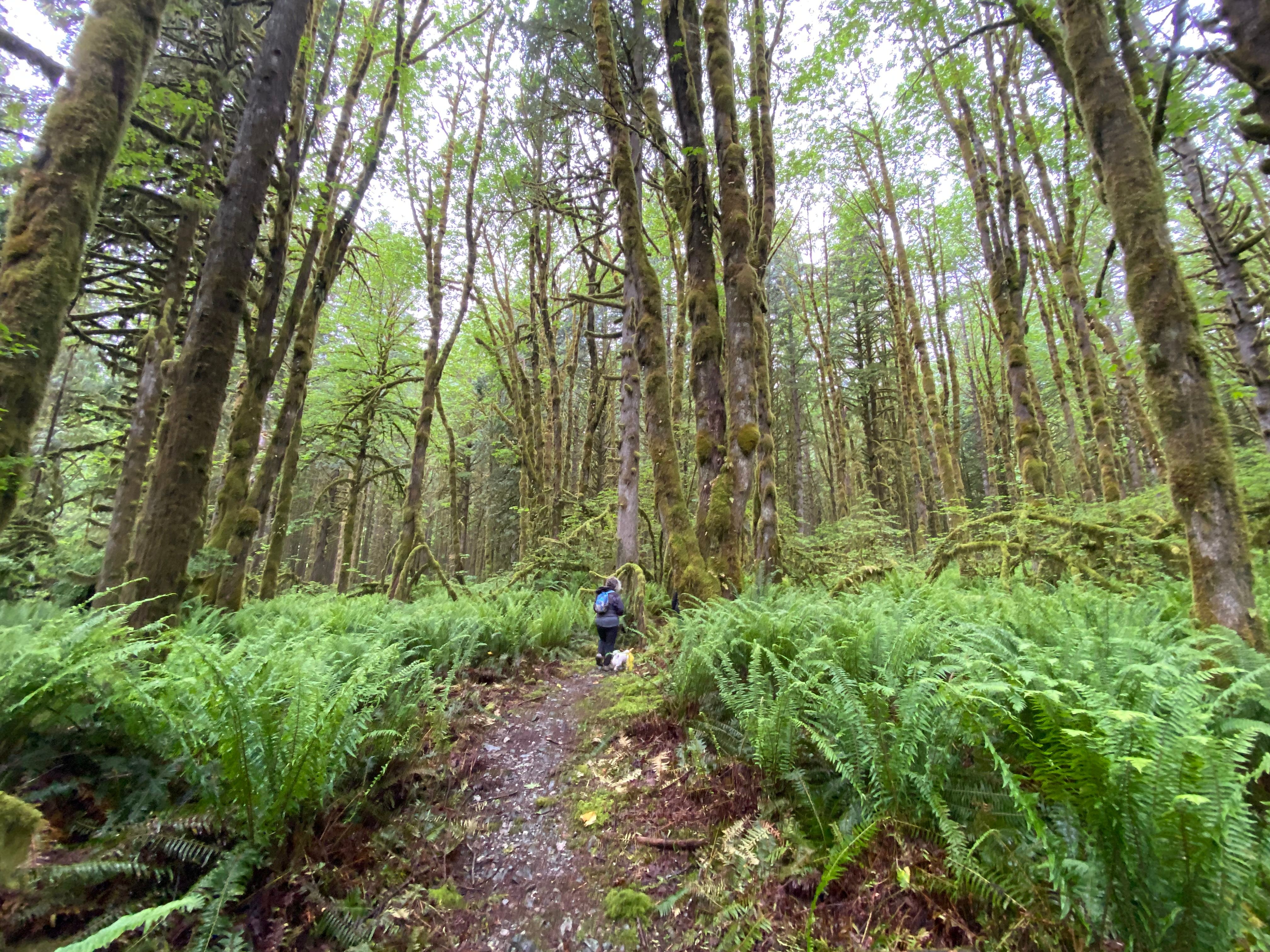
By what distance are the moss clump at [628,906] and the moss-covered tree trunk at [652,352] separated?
3536 millimetres

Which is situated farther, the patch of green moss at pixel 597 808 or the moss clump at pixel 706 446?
the moss clump at pixel 706 446

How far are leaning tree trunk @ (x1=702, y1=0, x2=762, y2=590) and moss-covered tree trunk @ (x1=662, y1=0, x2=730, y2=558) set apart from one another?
168mm

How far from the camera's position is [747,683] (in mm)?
3361

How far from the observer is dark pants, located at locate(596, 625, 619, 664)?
6.36 meters

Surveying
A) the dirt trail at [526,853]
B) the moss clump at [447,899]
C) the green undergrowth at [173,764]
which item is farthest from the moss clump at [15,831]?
the dirt trail at [526,853]

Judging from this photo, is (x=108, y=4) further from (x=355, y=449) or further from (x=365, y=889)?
(x=355, y=449)

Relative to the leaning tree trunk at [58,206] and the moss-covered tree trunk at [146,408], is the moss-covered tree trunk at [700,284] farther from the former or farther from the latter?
the moss-covered tree trunk at [146,408]

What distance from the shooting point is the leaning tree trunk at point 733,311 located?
629 cm

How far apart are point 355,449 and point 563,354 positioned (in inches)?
500

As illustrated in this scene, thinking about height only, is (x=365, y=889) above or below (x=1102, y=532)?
below

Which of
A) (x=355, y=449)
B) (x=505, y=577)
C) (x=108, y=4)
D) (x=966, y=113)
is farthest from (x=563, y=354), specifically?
(x=108, y=4)

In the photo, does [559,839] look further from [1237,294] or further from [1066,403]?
[1066,403]

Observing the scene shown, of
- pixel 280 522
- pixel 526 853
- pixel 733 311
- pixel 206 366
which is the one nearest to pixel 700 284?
pixel 733 311

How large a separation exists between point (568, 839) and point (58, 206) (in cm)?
480
